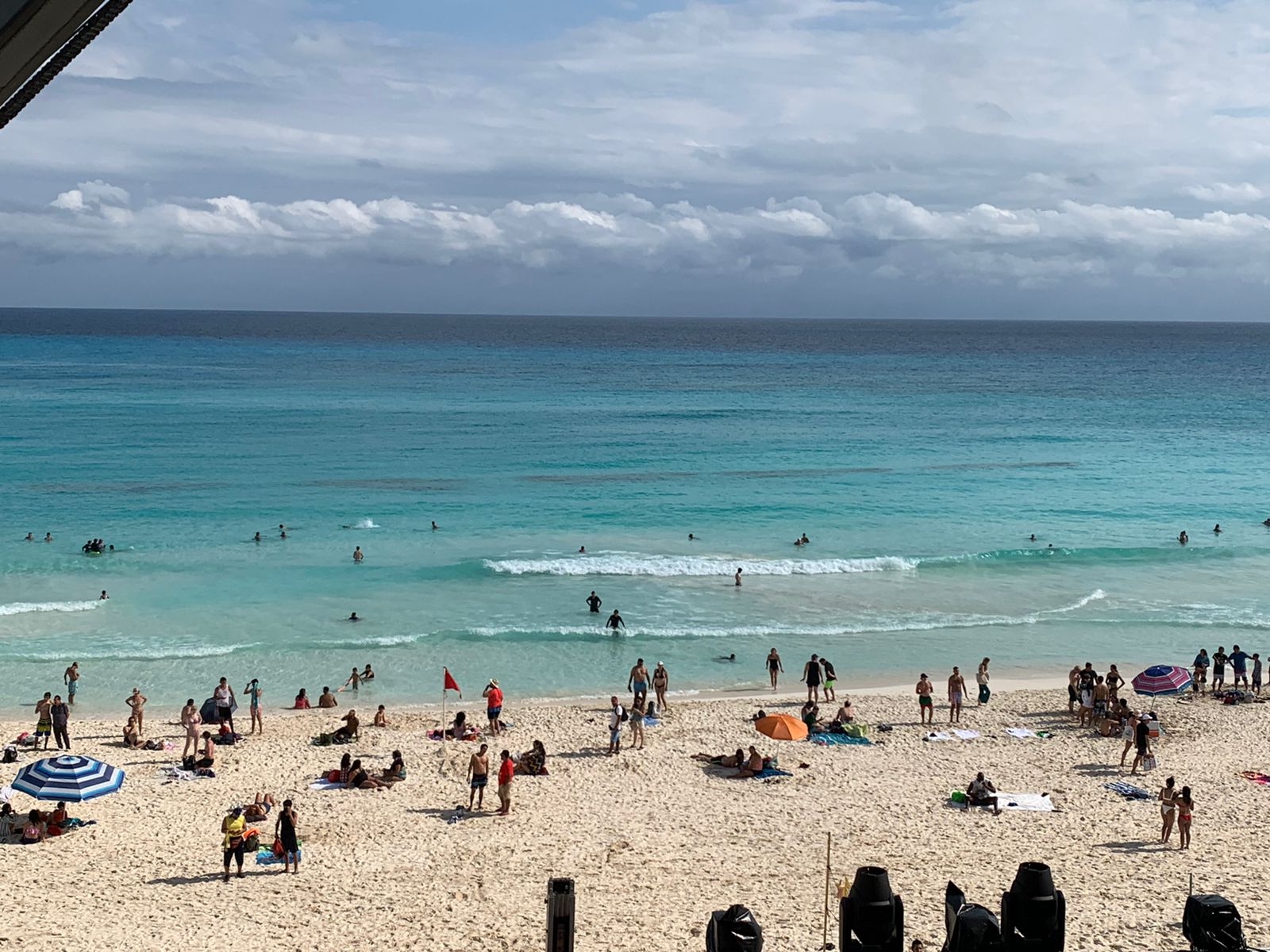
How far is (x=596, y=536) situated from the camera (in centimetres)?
4031

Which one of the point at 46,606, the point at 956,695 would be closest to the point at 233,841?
the point at 956,695

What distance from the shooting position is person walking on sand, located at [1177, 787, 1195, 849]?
16.2m

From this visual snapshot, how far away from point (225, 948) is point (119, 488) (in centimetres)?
3811

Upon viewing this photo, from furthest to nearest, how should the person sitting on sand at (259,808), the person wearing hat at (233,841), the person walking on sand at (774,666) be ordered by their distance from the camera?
the person walking on sand at (774,666), the person sitting on sand at (259,808), the person wearing hat at (233,841)

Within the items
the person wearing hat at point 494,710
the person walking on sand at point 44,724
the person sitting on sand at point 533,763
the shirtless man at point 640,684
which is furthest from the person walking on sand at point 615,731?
the person walking on sand at point 44,724

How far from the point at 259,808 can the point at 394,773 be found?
8.65ft

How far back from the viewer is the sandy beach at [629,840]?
45.1 ft

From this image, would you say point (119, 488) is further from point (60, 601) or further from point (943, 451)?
point (943, 451)

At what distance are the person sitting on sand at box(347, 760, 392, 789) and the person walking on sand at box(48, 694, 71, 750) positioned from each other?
5.52 metres

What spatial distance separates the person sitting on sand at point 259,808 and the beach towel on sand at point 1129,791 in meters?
13.3

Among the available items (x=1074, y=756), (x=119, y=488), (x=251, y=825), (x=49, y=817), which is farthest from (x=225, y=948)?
(x=119, y=488)

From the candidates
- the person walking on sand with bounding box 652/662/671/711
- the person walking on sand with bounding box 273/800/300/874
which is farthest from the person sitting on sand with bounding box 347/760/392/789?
the person walking on sand with bounding box 652/662/671/711

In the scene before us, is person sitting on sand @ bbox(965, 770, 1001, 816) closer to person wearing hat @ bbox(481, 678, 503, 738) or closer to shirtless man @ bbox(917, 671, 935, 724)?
shirtless man @ bbox(917, 671, 935, 724)

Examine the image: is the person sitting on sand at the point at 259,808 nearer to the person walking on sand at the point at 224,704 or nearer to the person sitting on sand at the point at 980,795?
the person walking on sand at the point at 224,704
